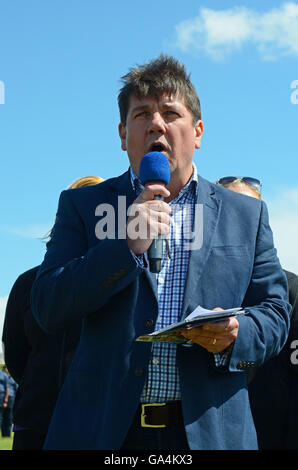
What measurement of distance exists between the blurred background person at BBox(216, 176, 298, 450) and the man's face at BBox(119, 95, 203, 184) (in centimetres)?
221

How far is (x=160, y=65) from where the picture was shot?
4.00 metres

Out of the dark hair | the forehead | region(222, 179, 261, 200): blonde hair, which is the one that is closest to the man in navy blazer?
the forehead

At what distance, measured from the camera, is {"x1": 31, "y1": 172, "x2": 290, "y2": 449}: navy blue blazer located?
306 centimetres

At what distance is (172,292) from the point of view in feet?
10.9

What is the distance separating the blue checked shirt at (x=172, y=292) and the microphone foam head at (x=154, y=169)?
0.94ft

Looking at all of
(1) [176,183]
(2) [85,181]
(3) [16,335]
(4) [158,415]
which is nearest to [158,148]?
(1) [176,183]

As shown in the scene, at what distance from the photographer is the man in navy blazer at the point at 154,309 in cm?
305

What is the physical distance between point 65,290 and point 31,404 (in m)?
2.24

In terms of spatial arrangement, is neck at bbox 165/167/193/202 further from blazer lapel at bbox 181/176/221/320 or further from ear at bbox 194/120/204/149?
ear at bbox 194/120/204/149

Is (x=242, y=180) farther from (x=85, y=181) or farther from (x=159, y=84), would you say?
(x=159, y=84)

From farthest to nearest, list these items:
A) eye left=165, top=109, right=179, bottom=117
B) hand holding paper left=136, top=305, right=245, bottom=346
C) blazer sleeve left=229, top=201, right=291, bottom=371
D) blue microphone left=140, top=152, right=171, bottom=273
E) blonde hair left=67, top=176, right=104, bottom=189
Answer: blonde hair left=67, top=176, right=104, bottom=189 < eye left=165, top=109, right=179, bottom=117 < blue microphone left=140, top=152, right=171, bottom=273 < blazer sleeve left=229, top=201, right=291, bottom=371 < hand holding paper left=136, top=305, right=245, bottom=346

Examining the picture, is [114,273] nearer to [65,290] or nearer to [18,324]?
[65,290]

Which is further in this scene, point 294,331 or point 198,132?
point 294,331

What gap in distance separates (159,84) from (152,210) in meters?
1.12
